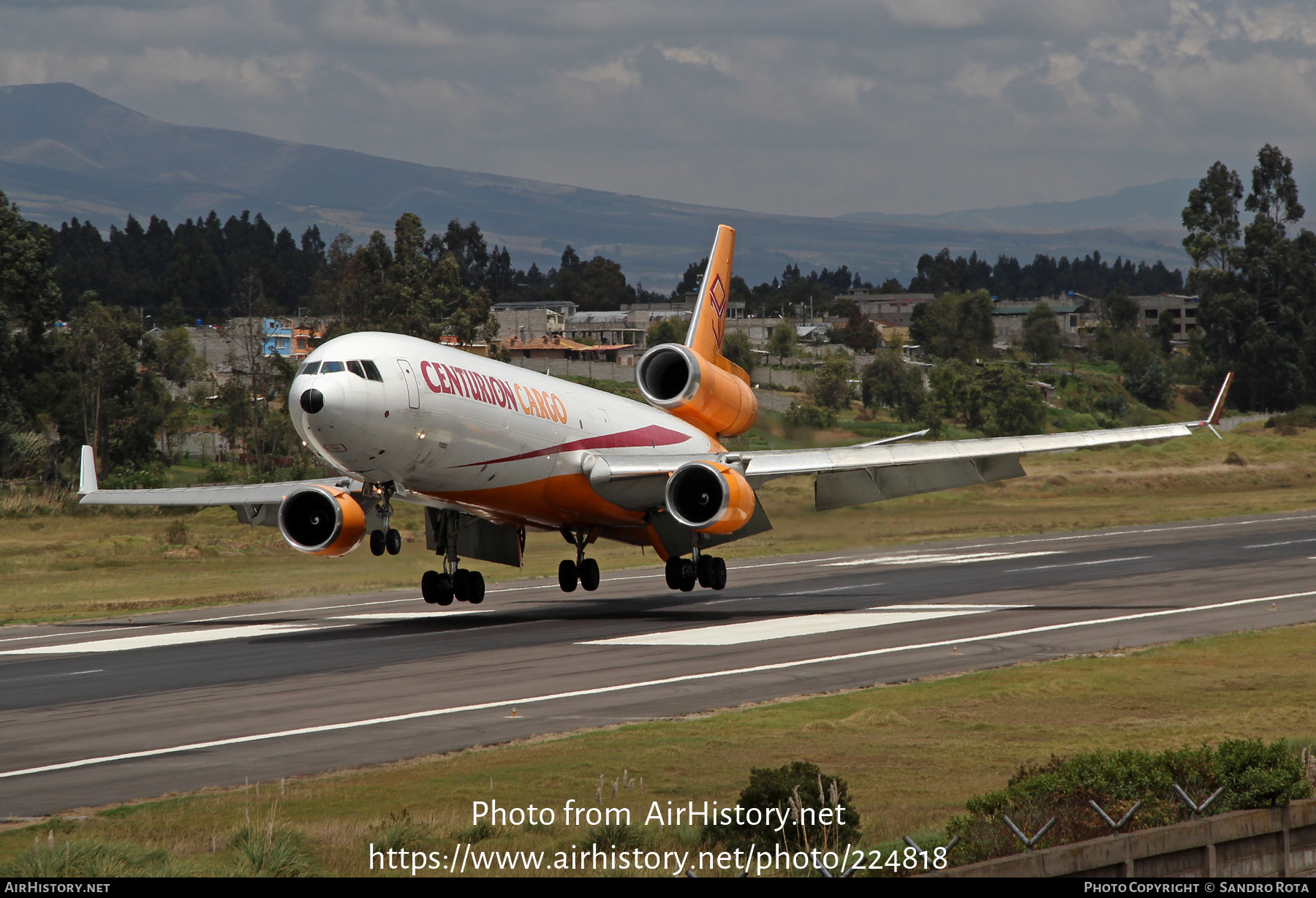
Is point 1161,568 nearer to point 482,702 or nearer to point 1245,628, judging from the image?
point 1245,628

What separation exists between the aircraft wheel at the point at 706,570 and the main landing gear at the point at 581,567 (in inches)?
114

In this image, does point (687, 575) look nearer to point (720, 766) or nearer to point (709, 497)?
point (709, 497)

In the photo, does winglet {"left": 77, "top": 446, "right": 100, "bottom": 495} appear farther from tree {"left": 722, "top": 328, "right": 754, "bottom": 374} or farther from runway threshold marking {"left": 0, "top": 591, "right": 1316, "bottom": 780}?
tree {"left": 722, "top": 328, "right": 754, "bottom": 374}

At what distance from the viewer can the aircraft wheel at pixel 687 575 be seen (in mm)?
38000

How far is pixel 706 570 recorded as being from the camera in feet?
125

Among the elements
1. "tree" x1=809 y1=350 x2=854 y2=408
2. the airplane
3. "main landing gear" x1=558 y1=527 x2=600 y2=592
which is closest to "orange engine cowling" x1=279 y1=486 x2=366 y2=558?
the airplane

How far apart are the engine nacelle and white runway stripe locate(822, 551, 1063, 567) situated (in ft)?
70.1

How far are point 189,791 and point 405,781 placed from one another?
2618 millimetres

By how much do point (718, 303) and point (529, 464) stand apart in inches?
598

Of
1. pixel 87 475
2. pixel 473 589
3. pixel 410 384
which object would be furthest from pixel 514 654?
pixel 87 475

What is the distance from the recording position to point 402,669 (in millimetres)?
27531

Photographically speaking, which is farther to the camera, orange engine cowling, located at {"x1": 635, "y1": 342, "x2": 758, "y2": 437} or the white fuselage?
orange engine cowling, located at {"x1": 635, "y1": 342, "x2": 758, "y2": 437}

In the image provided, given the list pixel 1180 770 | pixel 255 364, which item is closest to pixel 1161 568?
pixel 1180 770

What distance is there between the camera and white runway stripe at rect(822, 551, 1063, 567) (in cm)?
5494
